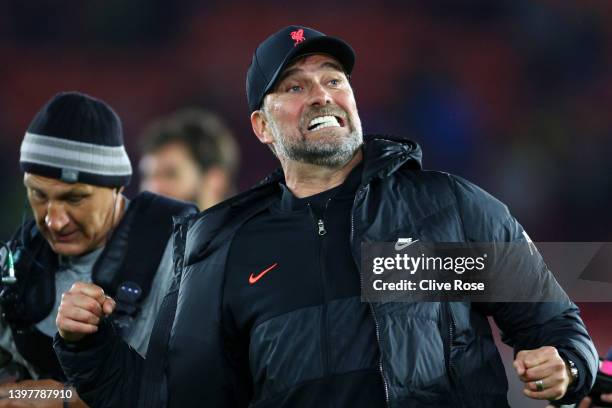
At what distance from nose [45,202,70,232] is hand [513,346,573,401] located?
1.33m

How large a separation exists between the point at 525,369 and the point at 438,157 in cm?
393

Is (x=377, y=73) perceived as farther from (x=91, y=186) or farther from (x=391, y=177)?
(x=391, y=177)

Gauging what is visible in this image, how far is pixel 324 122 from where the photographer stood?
6.83 feet

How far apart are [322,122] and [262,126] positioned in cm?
24

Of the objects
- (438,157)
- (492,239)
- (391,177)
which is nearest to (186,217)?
(391,177)

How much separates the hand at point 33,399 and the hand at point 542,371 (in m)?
1.22

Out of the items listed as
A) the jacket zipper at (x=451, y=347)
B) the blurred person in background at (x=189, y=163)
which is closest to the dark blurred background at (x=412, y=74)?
the blurred person in background at (x=189, y=163)

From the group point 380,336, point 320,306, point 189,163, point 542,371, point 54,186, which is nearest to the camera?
point 542,371

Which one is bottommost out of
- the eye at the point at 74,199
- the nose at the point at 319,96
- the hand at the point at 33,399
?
the hand at the point at 33,399

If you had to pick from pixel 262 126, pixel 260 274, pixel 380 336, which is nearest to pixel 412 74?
pixel 262 126

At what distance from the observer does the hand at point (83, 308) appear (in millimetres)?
1924

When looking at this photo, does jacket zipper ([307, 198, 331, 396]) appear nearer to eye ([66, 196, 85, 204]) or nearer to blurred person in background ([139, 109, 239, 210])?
eye ([66, 196, 85, 204])

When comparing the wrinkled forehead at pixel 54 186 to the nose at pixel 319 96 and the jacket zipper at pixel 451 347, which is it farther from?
the jacket zipper at pixel 451 347

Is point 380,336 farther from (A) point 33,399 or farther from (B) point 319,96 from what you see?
(A) point 33,399
